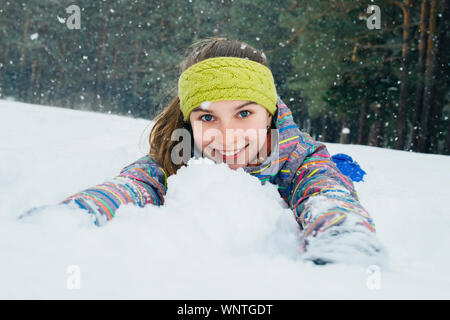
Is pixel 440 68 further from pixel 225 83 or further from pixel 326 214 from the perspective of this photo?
pixel 326 214

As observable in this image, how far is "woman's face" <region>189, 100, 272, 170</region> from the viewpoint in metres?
1.55

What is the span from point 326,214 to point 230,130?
592mm

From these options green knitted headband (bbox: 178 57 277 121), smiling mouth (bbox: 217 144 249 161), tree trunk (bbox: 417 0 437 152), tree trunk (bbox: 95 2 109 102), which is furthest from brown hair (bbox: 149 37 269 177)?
tree trunk (bbox: 95 2 109 102)

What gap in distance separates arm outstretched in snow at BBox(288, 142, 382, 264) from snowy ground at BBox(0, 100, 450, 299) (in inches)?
2.8

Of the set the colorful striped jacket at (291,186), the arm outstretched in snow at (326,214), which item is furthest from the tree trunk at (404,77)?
the arm outstretched in snow at (326,214)

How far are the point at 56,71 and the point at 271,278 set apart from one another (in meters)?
29.8

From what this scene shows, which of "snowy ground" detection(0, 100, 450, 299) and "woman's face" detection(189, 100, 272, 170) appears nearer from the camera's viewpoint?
"snowy ground" detection(0, 100, 450, 299)

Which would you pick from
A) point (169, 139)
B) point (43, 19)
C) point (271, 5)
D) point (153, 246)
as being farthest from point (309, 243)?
point (43, 19)

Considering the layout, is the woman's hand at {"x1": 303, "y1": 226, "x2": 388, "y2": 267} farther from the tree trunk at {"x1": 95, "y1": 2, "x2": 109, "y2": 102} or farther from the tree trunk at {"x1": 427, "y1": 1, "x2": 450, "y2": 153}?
the tree trunk at {"x1": 95, "y1": 2, "x2": 109, "y2": 102}

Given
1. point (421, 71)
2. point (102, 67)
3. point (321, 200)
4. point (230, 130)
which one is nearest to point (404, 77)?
point (421, 71)

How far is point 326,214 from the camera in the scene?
112cm

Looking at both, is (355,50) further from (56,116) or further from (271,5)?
(56,116)

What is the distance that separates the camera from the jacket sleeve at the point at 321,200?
108 cm
